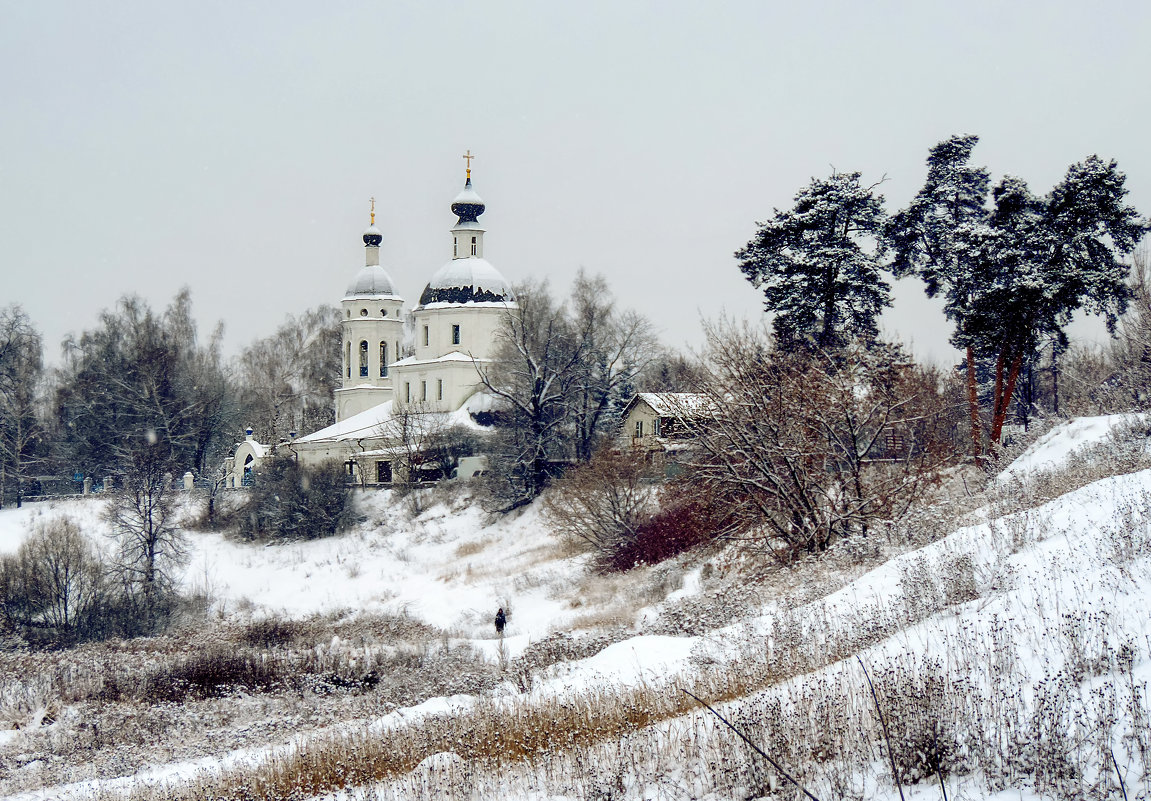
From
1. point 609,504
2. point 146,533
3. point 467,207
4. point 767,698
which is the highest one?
point 467,207

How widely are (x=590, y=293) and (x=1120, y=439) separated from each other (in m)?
29.8

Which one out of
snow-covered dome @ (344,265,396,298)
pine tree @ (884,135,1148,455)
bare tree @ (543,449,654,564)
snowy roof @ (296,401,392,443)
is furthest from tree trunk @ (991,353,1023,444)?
snow-covered dome @ (344,265,396,298)

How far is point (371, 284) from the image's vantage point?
65812 mm

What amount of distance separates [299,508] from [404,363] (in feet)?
47.3

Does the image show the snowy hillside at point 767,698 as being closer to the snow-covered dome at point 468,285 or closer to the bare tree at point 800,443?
the bare tree at point 800,443

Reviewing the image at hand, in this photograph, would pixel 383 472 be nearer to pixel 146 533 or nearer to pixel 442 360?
pixel 442 360

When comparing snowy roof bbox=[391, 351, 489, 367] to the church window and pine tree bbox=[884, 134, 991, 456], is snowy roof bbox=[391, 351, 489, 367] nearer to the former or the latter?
the church window

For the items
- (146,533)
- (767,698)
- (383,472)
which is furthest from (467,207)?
(767,698)

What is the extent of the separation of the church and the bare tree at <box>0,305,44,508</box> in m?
10.2

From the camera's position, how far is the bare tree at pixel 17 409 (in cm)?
5356

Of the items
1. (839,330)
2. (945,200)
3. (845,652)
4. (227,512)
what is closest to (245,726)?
(845,652)

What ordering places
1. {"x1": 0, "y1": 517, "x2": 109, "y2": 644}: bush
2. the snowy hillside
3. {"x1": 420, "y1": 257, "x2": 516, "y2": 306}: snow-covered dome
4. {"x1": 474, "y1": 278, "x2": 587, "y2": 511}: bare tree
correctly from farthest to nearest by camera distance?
{"x1": 420, "y1": 257, "x2": 516, "y2": 306}: snow-covered dome → {"x1": 474, "y1": 278, "x2": 587, "y2": 511}: bare tree → {"x1": 0, "y1": 517, "x2": 109, "y2": 644}: bush → the snowy hillside

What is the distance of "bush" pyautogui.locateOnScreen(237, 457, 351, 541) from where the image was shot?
152 ft

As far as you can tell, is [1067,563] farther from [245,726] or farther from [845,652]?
[245,726]
